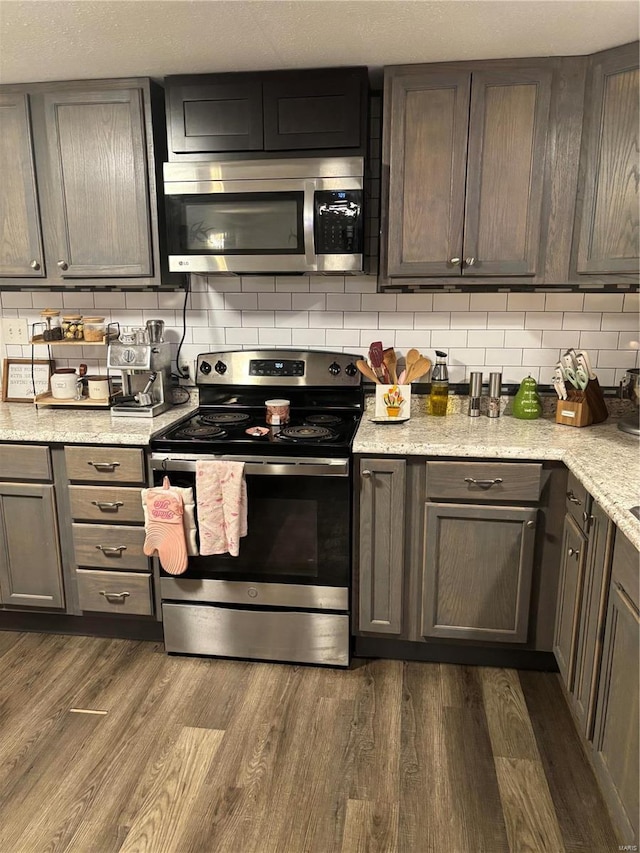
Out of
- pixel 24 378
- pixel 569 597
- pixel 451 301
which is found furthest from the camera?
pixel 24 378

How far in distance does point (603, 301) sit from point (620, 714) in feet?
5.76

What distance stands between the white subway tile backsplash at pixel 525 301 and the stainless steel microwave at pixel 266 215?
0.77m

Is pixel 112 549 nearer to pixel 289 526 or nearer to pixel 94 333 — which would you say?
pixel 289 526

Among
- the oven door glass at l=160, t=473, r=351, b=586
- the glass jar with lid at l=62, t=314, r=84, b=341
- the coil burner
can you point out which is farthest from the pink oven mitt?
the glass jar with lid at l=62, t=314, r=84, b=341

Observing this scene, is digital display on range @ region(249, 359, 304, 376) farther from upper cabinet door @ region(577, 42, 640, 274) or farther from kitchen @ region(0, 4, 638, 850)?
upper cabinet door @ region(577, 42, 640, 274)

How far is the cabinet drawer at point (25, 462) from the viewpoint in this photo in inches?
96.8

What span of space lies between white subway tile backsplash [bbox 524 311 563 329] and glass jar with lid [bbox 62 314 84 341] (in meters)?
2.05

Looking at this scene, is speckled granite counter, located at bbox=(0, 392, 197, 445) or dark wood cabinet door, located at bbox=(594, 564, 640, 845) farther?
speckled granite counter, located at bbox=(0, 392, 197, 445)

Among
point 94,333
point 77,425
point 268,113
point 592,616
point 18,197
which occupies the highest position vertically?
point 268,113

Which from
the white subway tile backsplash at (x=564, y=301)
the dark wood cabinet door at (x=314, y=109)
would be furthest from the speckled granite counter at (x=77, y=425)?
the white subway tile backsplash at (x=564, y=301)

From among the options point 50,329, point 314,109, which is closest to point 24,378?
point 50,329

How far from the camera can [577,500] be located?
6.68 ft

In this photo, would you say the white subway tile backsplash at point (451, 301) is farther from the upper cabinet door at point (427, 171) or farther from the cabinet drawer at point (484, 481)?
the cabinet drawer at point (484, 481)

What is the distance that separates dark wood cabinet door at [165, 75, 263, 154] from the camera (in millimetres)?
2363
